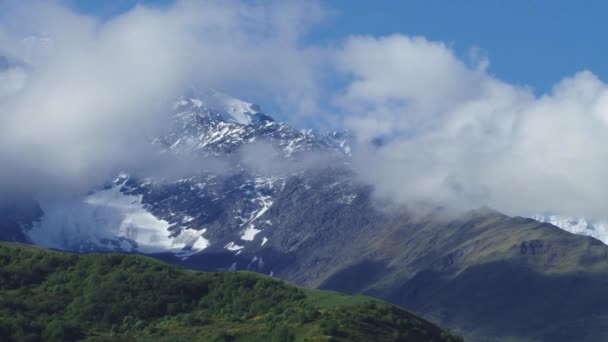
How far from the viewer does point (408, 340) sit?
168m

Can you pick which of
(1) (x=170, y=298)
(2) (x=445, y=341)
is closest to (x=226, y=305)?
(1) (x=170, y=298)

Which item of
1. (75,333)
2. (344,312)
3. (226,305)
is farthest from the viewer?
(226,305)

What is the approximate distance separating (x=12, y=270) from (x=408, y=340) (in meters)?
69.8

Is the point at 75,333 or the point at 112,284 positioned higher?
the point at 112,284

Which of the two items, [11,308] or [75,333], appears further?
[11,308]

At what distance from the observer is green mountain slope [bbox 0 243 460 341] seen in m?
161

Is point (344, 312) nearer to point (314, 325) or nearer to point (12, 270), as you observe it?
point (314, 325)

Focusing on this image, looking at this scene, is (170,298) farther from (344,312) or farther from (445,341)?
(445,341)

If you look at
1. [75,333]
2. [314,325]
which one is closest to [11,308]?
[75,333]

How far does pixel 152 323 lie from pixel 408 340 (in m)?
40.2

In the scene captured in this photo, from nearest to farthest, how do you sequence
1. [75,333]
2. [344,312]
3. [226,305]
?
[75,333] → [344,312] → [226,305]

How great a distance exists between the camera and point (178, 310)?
18750 centimetres

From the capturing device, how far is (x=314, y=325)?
532ft

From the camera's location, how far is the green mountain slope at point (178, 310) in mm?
160875
